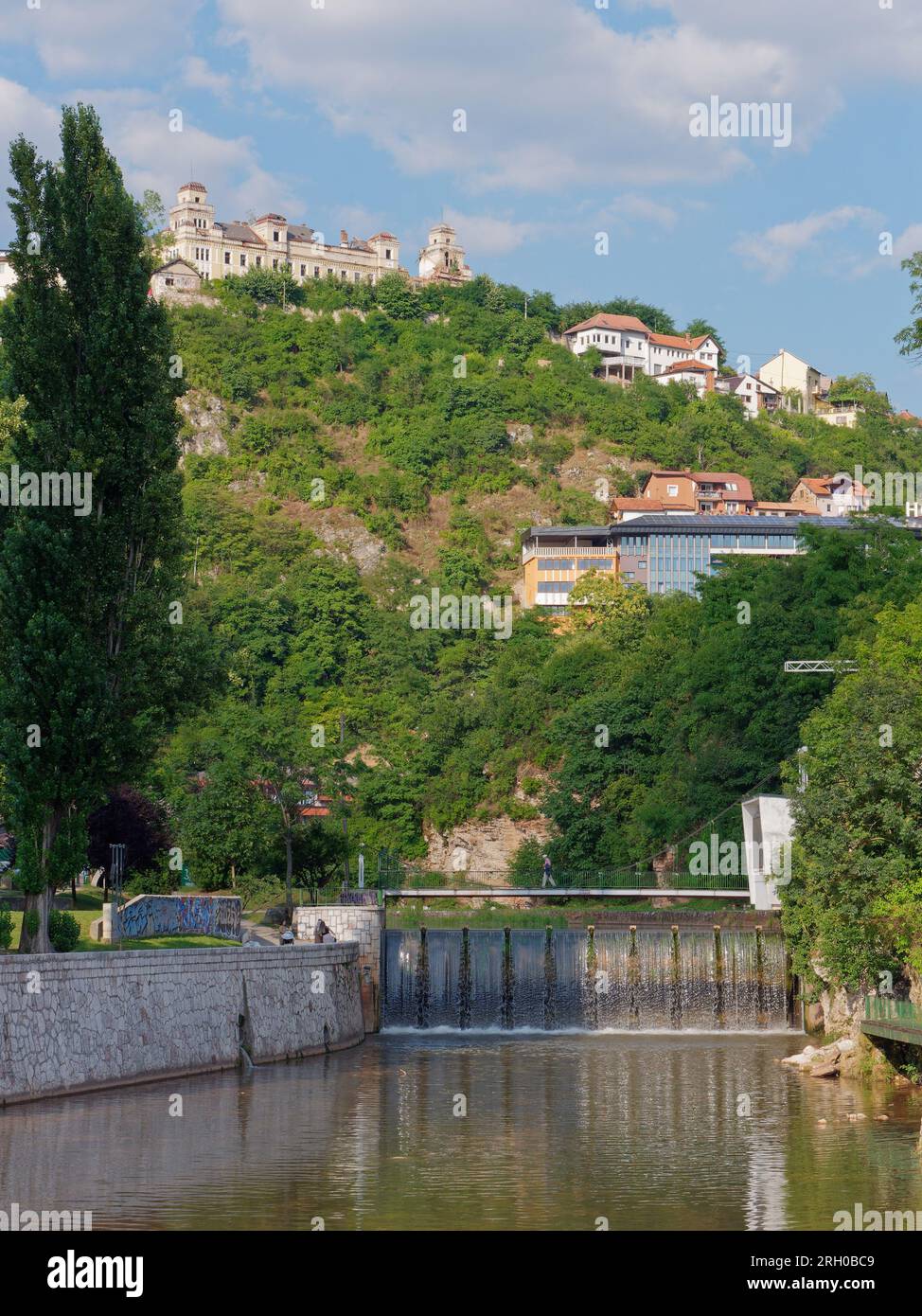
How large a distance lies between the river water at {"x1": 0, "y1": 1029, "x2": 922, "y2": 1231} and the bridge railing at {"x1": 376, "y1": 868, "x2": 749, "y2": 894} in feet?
86.3

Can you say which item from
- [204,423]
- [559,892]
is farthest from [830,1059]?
[204,423]

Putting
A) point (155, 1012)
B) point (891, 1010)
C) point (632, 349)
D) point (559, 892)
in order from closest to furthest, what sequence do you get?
point (155, 1012)
point (891, 1010)
point (559, 892)
point (632, 349)

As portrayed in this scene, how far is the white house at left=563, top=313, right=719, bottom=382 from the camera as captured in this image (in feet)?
606

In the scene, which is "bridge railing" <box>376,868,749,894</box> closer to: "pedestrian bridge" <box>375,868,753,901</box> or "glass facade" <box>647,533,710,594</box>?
"pedestrian bridge" <box>375,868,753,901</box>

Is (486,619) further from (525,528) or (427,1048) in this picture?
(427,1048)

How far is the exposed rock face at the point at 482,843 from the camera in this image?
316 feet

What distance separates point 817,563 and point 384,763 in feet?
135

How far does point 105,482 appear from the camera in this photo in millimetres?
34344

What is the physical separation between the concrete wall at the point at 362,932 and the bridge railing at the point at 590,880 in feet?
54.5

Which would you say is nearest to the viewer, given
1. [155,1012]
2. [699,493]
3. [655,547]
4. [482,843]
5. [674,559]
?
[155,1012]

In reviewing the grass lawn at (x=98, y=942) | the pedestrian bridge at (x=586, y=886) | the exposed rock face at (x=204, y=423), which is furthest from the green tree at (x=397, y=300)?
the grass lawn at (x=98, y=942)

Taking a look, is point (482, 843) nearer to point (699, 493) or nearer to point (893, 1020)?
point (699, 493)

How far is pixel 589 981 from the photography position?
1981 inches

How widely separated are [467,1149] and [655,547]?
356ft
